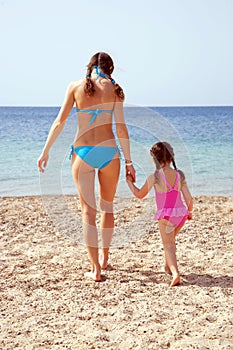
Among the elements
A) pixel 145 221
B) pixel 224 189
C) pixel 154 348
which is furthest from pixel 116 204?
pixel 154 348

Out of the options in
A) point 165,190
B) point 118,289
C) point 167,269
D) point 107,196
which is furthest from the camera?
point 167,269

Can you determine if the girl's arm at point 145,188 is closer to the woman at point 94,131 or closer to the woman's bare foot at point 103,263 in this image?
the woman at point 94,131

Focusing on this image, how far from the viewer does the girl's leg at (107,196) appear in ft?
13.0

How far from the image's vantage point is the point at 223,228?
5535 mm

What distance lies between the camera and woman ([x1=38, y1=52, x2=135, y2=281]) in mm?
3879

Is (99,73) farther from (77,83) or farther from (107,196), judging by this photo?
(107,196)

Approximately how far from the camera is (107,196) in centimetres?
407

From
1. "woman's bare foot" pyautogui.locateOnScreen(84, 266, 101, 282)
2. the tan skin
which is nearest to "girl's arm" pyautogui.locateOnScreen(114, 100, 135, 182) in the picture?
the tan skin

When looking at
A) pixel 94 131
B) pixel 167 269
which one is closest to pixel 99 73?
pixel 94 131

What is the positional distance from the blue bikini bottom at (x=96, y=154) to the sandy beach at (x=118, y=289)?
0.92 metres

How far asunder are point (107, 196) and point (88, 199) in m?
0.18

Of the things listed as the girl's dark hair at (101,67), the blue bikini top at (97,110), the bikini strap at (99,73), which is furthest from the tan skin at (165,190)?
the bikini strap at (99,73)

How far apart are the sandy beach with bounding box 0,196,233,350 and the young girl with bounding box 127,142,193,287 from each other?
0.33 meters

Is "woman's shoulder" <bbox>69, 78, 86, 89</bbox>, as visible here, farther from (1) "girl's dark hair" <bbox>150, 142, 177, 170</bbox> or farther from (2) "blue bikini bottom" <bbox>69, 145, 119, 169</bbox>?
(1) "girl's dark hair" <bbox>150, 142, 177, 170</bbox>
